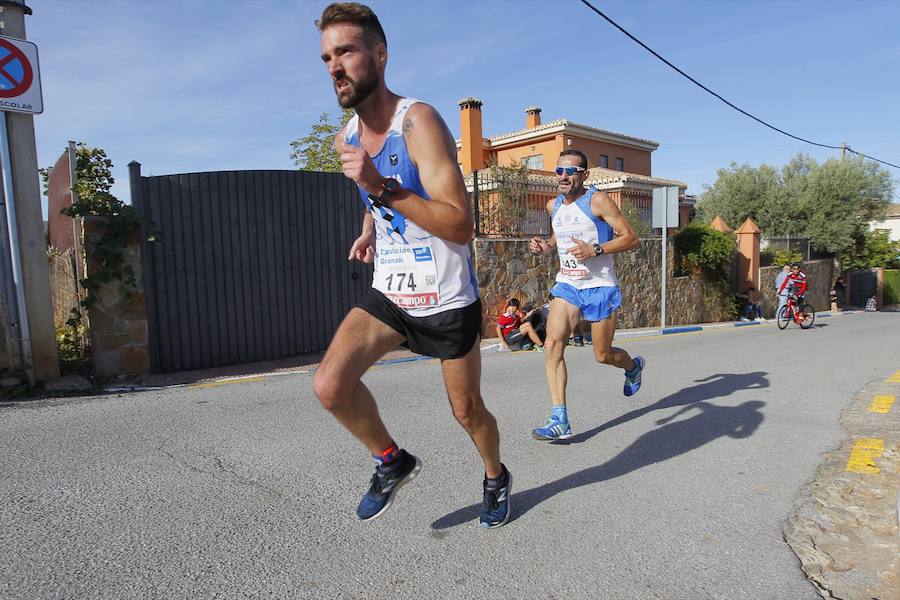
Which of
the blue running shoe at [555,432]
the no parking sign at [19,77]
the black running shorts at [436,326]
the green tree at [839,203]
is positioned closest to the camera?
the black running shorts at [436,326]

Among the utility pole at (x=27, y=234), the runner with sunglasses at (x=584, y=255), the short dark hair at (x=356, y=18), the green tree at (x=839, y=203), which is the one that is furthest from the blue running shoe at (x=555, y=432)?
the green tree at (x=839, y=203)

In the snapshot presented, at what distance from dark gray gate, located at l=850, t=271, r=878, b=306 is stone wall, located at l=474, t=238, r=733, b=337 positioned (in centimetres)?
1469

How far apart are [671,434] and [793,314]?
39.2 feet

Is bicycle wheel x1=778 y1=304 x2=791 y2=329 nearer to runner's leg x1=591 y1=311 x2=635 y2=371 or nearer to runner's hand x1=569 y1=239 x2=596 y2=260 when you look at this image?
runner's leg x1=591 y1=311 x2=635 y2=371

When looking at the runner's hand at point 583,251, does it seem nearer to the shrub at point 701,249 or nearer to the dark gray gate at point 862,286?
the shrub at point 701,249

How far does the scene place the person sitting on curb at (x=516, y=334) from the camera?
372 inches

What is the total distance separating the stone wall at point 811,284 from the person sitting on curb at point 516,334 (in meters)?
12.7

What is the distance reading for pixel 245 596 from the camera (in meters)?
2.23

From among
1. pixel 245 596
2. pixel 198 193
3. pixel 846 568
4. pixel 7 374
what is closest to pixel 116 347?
pixel 7 374

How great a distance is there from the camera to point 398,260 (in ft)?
8.41

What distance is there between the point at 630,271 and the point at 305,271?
27.6 feet

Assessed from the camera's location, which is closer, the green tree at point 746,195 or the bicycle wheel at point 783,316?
the bicycle wheel at point 783,316

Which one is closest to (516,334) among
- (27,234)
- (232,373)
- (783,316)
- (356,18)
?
(232,373)

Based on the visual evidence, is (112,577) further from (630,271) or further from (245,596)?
(630,271)
